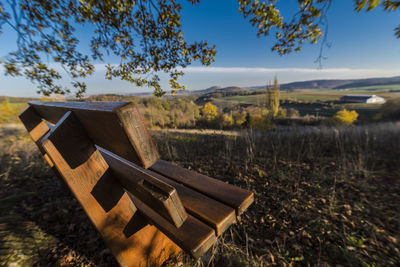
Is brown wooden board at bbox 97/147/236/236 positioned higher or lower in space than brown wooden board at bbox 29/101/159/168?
lower

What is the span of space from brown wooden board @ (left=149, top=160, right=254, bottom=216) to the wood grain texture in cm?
45

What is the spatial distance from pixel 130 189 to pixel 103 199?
330mm

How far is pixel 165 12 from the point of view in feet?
8.21

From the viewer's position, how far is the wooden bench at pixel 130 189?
724 millimetres

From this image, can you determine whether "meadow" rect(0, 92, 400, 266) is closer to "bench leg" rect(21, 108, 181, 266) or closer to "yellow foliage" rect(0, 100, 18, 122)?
"bench leg" rect(21, 108, 181, 266)

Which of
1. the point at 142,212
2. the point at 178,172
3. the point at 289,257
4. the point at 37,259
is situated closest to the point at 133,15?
the point at 178,172

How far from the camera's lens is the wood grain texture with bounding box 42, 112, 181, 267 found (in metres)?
0.90

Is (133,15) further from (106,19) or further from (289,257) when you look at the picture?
(289,257)

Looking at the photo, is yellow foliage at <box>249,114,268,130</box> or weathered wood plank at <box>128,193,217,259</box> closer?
weathered wood plank at <box>128,193,217,259</box>

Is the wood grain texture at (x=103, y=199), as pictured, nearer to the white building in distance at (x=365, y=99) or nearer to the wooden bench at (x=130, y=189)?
the wooden bench at (x=130, y=189)

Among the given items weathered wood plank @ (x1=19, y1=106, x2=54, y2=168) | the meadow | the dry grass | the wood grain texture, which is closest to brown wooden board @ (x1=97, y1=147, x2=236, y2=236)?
the wood grain texture

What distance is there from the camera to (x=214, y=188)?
128 centimetres

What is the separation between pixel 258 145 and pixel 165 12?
5463 mm

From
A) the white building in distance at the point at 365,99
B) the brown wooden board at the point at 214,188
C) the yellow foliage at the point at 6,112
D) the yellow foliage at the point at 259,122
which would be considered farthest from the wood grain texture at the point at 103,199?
the white building in distance at the point at 365,99
